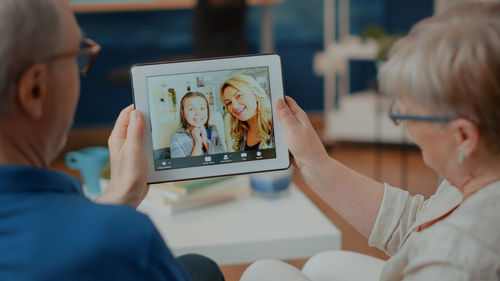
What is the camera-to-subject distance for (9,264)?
1.86ft

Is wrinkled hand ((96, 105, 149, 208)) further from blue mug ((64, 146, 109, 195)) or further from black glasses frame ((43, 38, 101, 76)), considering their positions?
blue mug ((64, 146, 109, 195))

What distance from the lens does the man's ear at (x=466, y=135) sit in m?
0.67

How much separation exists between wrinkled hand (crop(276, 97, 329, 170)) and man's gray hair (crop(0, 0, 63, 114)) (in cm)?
49

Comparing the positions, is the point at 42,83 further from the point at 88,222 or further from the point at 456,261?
the point at 456,261

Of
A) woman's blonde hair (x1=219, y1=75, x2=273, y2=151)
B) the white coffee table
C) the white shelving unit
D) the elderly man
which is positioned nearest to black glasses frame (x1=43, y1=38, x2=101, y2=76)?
the elderly man

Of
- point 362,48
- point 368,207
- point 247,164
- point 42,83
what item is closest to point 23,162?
point 42,83

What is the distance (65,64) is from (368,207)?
591 mm

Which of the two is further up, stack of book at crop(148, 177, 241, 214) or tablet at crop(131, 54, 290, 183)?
tablet at crop(131, 54, 290, 183)

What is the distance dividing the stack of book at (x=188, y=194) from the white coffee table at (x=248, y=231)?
0.02 m

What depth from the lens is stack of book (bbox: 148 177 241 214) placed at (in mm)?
1489

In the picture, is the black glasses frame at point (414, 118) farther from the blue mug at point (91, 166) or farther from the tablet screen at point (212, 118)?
the blue mug at point (91, 166)

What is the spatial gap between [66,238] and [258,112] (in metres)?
0.53

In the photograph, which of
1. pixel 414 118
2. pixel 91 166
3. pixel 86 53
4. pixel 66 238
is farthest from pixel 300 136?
pixel 91 166

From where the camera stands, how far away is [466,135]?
2.25 ft
